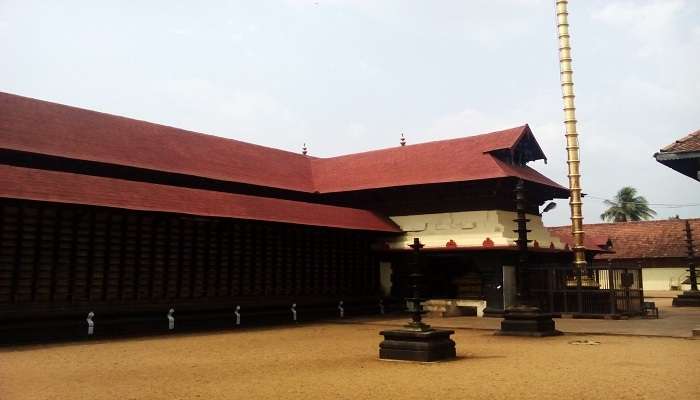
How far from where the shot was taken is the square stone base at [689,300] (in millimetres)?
27734

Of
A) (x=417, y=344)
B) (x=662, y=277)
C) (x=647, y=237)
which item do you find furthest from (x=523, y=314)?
(x=647, y=237)

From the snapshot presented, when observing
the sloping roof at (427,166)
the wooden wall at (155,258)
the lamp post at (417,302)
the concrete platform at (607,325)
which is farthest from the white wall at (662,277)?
the lamp post at (417,302)

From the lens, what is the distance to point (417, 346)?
34.2 ft

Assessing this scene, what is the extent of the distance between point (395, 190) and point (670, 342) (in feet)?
45.2

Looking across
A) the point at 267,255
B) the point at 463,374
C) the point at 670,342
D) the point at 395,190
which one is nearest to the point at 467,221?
the point at 395,190

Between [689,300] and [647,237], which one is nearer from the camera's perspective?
[689,300]

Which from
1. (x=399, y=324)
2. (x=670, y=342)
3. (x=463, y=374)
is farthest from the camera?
(x=399, y=324)

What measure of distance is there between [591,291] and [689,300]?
35.6 feet

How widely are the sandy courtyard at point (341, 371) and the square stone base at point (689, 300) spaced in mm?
16755

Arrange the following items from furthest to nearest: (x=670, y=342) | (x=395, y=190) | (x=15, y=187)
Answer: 1. (x=395, y=190)
2. (x=15, y=187)
3. (x=670, y=342)

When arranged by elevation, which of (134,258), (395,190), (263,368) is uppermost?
(395,190)

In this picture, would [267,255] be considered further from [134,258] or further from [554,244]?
[554,244]

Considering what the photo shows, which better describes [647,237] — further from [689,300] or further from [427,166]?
[427,166]

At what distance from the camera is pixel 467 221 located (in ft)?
76.2
